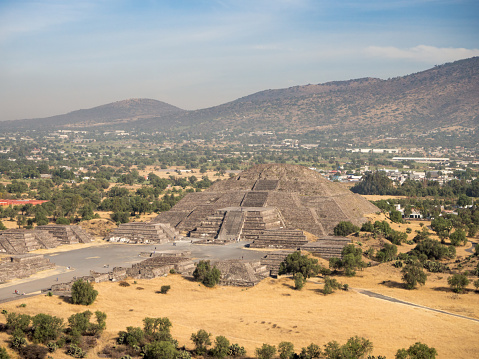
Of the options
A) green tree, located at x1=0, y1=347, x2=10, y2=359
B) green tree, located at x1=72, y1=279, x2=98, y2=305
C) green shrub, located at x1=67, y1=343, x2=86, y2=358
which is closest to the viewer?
green tree, located at x1=0, y1=347, x2=10, y2=359

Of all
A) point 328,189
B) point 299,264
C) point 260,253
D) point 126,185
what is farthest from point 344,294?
point 126,185

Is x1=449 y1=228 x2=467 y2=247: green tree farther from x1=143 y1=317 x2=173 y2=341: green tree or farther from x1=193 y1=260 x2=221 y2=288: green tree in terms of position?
x1=143 y1=317 x2=173 y2=341: green tree

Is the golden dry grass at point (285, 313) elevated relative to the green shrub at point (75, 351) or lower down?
lower down

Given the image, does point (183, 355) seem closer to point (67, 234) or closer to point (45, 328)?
point (45, 328)

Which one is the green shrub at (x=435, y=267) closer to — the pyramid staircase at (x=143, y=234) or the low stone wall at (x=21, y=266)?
Answer: the pyramid staircase at (x=143, y=234)

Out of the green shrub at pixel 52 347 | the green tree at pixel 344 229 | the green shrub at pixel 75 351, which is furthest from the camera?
the green tree at pixel 344 229

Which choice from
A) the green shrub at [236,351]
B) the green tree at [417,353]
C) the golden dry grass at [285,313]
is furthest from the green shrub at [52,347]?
the green tree at [417,353]

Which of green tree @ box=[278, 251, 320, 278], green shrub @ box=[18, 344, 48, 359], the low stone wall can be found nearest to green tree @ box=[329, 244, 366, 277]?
green tree @ box=[278, 251, 320, 278]
